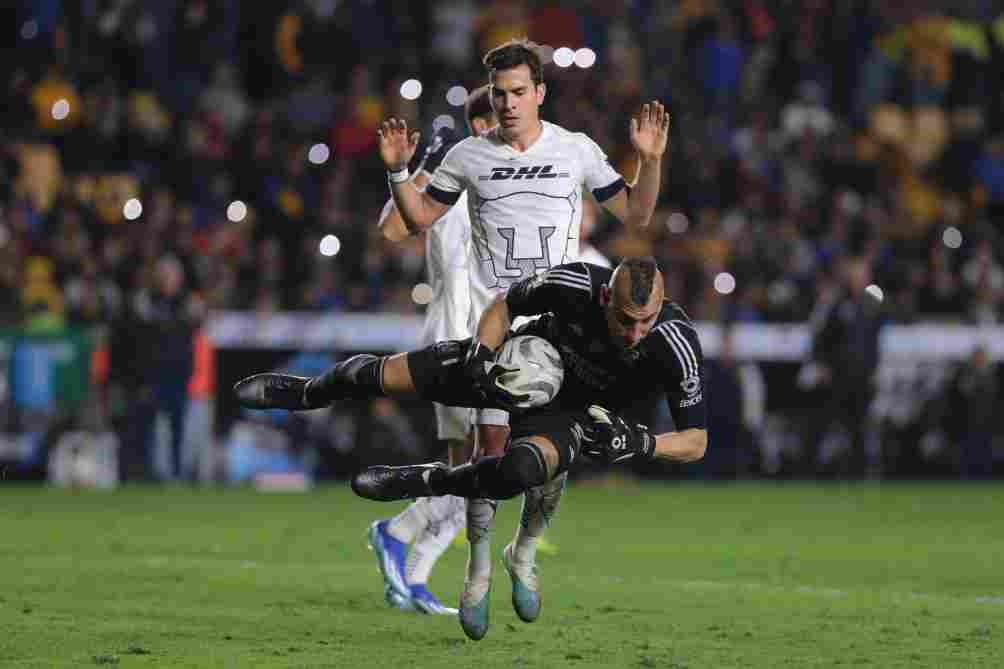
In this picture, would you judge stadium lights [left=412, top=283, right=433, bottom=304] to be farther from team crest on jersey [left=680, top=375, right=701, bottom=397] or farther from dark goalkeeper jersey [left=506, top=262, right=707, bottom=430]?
team crest on jersey [left=680, top=375, right=701, bottom=397]

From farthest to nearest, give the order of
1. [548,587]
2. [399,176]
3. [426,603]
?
1. [548,587]
2. [426,603]
3. [399,176]

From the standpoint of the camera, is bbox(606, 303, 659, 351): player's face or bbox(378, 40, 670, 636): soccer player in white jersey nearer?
bbox(606, 303, 659, 351): player's face

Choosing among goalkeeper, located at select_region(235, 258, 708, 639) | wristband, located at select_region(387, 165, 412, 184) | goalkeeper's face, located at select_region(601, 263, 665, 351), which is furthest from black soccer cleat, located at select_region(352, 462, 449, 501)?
wristband, located at select_region(387, 165, 412, 184)

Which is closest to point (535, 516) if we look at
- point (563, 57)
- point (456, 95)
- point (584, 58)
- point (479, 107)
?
point (479, 107)

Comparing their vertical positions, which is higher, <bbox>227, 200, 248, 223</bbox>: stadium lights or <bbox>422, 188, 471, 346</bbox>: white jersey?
<bbox>422, 188, 471, 346</bbox>: white jersey

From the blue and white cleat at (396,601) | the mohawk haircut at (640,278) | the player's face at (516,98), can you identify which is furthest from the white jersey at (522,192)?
the blue and white cleat at (396,601)

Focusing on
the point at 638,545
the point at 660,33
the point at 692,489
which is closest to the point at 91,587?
the point at 638,545

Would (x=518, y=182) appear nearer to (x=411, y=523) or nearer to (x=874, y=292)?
(x=411, y=523)

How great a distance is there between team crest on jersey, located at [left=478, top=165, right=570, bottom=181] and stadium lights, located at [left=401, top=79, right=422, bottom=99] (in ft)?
44.0

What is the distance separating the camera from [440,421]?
10617 mm

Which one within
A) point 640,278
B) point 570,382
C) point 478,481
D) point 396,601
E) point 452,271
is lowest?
point 396,601

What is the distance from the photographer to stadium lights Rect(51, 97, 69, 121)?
21703 millimetres

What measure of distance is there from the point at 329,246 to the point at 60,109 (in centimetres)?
333

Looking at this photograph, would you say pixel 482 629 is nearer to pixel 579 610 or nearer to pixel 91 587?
pixel 579 610
